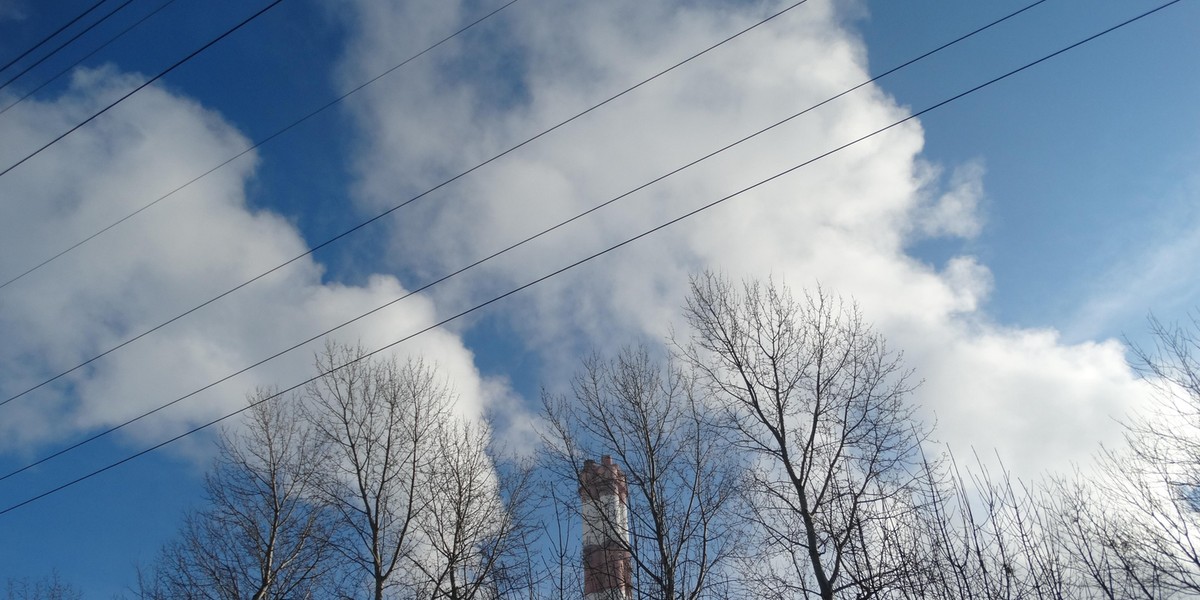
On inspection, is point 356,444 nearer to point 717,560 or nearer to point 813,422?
point 717,560

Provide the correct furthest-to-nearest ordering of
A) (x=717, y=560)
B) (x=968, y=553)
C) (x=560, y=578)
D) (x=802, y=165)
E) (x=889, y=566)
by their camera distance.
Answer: (x=717, y=560) < (x=560, y=578) < (x=889, y=566) < (x=968, y=553) < (x=802, y=165)

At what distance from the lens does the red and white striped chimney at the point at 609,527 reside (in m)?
13.5

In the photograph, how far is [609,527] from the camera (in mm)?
14805

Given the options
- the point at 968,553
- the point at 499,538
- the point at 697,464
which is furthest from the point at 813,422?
the point at 499,538

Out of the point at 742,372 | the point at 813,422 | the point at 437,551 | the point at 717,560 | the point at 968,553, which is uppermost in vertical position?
the point at 742,372

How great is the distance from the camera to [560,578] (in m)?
12.3

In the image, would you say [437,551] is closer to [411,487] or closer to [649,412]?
[411,487]

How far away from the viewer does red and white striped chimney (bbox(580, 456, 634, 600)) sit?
13.5 m

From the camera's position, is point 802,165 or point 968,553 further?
point 968,553

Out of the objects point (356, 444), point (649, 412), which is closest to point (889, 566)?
point (649, 412)

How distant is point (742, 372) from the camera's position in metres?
14.1

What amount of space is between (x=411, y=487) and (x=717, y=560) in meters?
6.86

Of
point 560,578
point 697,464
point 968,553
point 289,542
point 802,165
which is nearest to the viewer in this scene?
point 802,165

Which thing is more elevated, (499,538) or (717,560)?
(499,538)
